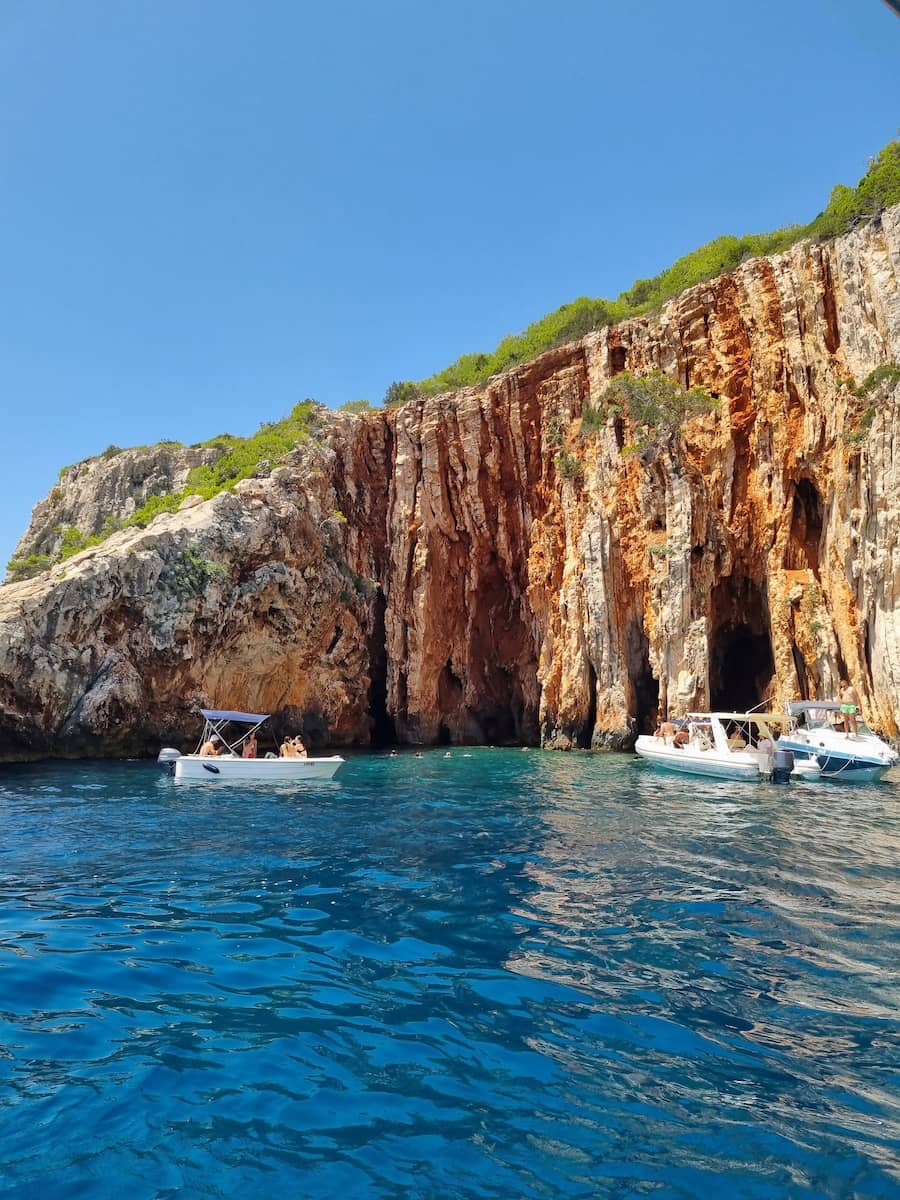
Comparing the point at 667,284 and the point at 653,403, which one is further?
the point at 667,284

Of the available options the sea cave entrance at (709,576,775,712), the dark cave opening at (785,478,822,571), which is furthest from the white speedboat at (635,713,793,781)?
the dark cave opening at (785,478,822,571)

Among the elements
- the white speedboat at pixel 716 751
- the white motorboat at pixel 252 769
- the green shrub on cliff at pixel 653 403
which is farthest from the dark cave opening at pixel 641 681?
the white motorboat at pixel 252 769

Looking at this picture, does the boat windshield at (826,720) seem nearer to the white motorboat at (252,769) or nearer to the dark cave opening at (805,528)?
the dark cave opening at (805,528)

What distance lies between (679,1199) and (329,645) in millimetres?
34115

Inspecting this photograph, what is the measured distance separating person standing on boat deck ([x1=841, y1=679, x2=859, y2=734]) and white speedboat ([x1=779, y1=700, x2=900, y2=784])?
210 millimetres

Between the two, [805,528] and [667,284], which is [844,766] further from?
[667,284]

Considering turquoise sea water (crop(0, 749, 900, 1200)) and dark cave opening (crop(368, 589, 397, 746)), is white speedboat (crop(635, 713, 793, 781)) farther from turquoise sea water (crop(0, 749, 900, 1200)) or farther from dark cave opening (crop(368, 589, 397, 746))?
dark cave opening (crop(368, 589, 397, 746))

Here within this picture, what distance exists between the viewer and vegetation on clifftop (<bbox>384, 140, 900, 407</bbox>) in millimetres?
26484

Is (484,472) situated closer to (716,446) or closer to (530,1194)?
(716,446)

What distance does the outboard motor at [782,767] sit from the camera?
20328 millimetres

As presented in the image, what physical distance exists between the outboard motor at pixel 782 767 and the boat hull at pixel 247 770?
41.7ft

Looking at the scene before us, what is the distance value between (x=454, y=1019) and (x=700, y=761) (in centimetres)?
1833

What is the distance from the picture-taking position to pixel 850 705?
21.2 meters

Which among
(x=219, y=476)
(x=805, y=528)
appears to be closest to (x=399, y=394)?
(x=219, y=476)
